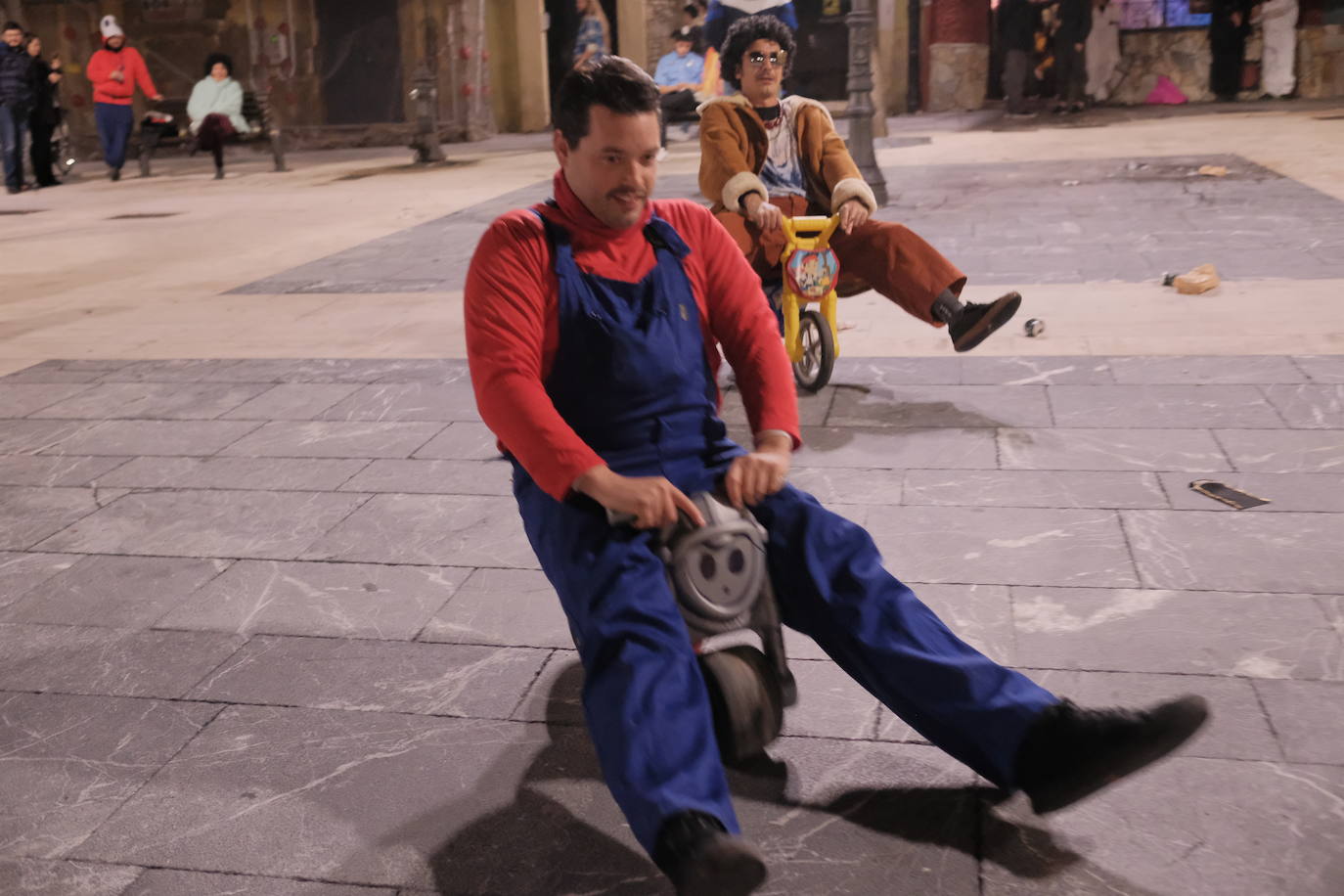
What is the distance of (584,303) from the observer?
2.63 metres

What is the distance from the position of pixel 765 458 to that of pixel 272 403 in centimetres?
379

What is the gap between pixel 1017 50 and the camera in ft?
70.3

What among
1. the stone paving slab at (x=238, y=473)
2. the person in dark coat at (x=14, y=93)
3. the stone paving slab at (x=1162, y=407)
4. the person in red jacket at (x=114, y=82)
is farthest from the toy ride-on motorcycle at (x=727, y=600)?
the person in red jacket at (x=114, y=82)

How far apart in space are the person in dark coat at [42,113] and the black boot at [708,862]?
50.6 ft

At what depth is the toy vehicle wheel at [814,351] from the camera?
5.42 meters

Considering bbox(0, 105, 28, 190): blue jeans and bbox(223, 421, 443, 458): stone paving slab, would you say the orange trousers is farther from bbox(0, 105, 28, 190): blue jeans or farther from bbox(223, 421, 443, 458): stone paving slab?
bbox(0, 105, 28, 190): blue jeans

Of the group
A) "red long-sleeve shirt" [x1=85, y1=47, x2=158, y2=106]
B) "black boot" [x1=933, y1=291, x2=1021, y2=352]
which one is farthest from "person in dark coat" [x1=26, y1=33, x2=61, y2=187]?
"black boot" [x1=933, y1=291, x2=1021, y2=352]

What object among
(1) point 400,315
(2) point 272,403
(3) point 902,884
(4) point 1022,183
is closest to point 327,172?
(4) point 1022,183

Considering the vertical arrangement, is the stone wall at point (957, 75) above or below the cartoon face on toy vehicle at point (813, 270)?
above

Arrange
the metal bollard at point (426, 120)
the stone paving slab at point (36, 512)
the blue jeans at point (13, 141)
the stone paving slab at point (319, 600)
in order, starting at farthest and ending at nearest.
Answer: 1. the metal bollard at point (426, 120)
2. the blue jeans at point (13, 141)
3. the stone paving slab at point (36, 512)
4. the stone paving slab at point (319, 600)

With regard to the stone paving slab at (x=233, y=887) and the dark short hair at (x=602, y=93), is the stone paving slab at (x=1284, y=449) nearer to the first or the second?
the dark short hair at (x=602, y=93)

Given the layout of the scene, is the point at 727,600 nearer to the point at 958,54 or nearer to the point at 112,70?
the point at 112,70

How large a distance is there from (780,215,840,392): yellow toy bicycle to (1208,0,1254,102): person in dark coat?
64.6 feet

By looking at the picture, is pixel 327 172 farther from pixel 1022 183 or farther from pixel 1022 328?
pixel 1022 328
